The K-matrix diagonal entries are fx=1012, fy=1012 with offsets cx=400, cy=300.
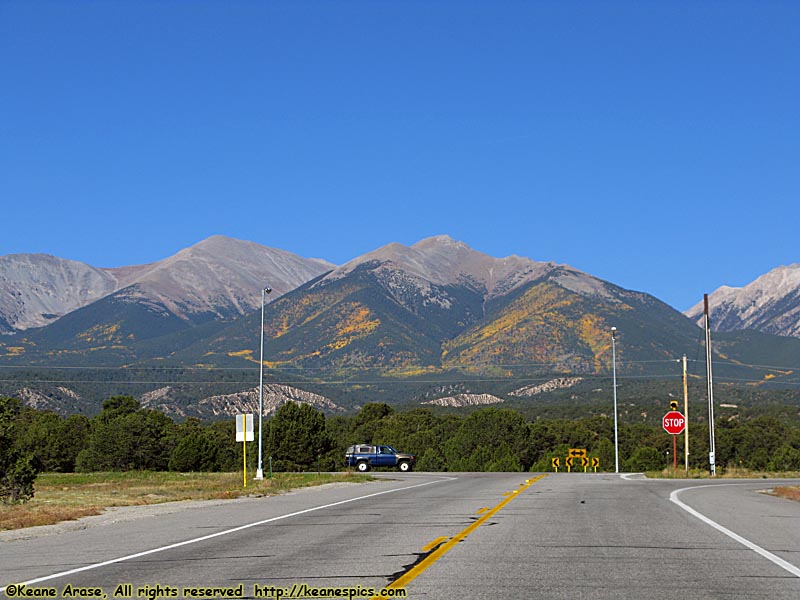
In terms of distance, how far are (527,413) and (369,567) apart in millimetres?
184971

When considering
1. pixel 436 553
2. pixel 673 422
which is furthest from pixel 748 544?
pixel 673 422

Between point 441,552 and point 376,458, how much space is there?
5262 cm

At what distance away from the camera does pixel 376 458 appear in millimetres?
66062

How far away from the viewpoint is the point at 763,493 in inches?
1242

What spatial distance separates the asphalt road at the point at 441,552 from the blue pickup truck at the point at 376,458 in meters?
41.5

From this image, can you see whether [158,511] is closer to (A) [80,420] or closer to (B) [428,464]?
(B) [428,464]

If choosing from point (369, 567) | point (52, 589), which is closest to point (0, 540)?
point (52, 589)

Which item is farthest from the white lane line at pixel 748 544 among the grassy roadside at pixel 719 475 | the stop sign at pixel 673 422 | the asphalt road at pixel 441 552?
the stop sign at pixel 673 422

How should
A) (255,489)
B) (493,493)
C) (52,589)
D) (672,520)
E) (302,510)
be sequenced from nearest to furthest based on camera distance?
(52,589)
(672,520)
(302,510)
(493,493)
(255,489)

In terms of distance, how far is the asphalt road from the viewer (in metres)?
11.1

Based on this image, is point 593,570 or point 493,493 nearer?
point 593,570

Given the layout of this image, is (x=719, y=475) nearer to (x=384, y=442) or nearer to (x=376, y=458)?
(x=376, y=458)

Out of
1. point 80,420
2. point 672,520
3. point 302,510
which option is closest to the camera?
point 672,520

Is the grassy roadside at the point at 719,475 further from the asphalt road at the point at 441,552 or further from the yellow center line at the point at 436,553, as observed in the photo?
the yellow center line at the point at 436,553
